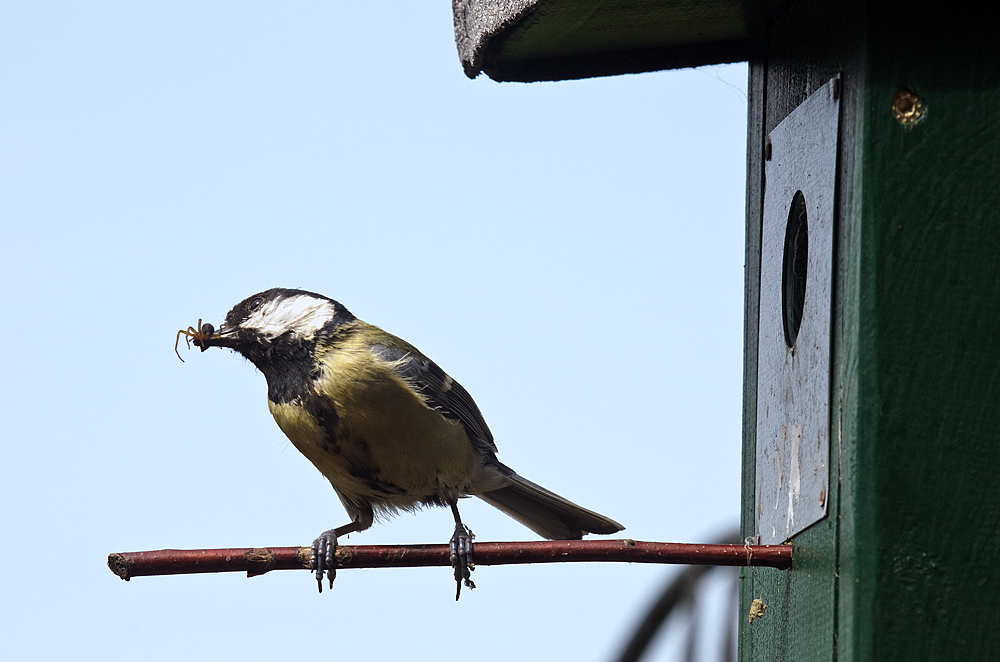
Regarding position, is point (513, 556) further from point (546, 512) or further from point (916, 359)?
Result: point (546, 512)

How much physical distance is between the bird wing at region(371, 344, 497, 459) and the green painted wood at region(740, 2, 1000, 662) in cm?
142

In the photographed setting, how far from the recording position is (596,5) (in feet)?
9.44

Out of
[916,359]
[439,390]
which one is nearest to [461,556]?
[439,390]

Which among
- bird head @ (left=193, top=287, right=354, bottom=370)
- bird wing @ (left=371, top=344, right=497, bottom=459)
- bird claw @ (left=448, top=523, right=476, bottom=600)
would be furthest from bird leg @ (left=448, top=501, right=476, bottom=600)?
bird head @ (left=193, top=287, right=354, bottom=370)

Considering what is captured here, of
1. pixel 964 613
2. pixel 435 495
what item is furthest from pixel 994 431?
pixel 435 495

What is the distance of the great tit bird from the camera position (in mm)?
3227

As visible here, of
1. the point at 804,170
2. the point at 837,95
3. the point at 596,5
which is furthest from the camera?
the point at 596,5

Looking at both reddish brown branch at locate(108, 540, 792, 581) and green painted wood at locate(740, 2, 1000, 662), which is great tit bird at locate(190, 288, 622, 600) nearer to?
reddish brown branch at locate(108, 540, 792, 581)

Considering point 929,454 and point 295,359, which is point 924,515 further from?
point 295,359

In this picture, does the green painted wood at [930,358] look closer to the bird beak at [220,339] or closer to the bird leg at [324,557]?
the bird leg at [324,557]

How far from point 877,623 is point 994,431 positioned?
0.39 m

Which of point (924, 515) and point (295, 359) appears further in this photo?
point (295, 359)

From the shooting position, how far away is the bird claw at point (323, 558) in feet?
8.50

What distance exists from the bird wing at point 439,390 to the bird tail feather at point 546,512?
16 cm
